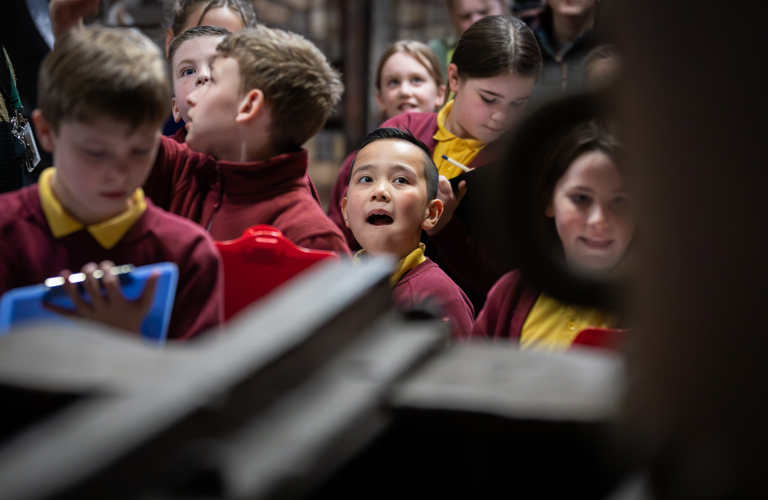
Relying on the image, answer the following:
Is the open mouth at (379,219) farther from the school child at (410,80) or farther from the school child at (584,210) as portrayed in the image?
the school child at (410,80)

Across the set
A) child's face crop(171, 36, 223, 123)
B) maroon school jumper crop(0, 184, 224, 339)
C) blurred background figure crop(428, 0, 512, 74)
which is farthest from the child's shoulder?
blurred background figure crop(428, 0, 512, 74)

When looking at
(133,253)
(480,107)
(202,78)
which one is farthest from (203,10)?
(133,253)

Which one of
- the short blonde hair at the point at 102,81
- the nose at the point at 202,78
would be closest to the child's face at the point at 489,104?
the nose at the point at 202,78

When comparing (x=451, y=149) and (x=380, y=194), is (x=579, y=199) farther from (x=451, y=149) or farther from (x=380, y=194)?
(x=451, y=149)

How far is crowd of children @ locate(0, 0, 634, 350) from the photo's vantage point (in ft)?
3.01

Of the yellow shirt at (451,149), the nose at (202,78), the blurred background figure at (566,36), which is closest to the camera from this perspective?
the nose at (202,78)

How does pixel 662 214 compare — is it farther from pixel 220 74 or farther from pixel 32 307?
pixel 220 74

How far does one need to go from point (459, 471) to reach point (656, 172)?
293 millimetres

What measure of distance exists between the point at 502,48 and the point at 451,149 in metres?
0.27

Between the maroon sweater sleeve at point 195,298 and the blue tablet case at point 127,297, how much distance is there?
0.01m

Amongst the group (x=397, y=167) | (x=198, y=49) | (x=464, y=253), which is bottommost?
(x=464, y=253)

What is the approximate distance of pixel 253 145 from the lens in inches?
48.9

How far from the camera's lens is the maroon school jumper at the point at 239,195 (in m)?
1.25

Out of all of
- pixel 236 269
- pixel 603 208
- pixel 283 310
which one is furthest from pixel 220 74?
pixel 283 310
